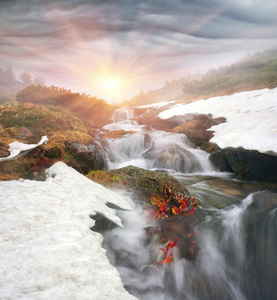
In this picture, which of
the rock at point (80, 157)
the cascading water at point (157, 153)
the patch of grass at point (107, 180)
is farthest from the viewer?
the cascading water at point (157, 153)

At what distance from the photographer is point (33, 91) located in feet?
75.6

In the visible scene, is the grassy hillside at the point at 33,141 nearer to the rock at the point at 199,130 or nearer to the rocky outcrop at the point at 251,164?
the rocky outcrop at the point at 251,164

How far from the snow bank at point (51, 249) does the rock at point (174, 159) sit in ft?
26.3

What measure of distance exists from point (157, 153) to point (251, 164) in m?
5.57

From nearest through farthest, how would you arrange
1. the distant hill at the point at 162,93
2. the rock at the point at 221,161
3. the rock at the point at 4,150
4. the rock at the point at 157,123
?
the rock at the point at 4,150, the rock at the point at 221,161, the rock at the point at 157,123, the distant hill at the point at 162,93

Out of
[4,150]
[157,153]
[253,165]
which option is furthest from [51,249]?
[157,153]

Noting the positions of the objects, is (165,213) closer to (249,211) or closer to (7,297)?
(249,211)

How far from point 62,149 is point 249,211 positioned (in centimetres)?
779

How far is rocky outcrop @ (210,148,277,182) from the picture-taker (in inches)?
312

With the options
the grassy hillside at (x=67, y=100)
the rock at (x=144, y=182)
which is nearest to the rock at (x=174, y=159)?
the rock at (x=144, y=182)

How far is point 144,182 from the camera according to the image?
204 inches

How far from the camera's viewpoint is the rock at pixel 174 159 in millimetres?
10656

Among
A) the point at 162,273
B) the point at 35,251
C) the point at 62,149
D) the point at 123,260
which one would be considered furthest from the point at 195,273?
the point at 62,149

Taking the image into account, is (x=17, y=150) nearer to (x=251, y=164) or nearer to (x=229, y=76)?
(x=251, y=164)
